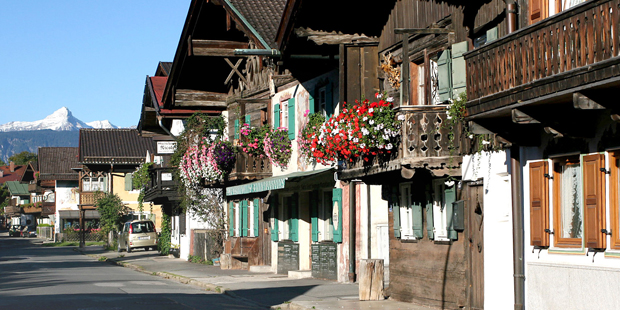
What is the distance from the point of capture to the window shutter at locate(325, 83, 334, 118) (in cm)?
2206

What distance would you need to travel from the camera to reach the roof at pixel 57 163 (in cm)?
8500

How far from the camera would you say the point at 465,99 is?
1414cm

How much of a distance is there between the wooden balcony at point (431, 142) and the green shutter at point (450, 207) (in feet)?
1.88

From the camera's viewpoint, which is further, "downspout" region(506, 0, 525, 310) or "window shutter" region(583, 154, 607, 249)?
"downspout" region(506, 0, 525, 310)

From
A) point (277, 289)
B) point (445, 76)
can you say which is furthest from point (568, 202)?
point (277, 289)

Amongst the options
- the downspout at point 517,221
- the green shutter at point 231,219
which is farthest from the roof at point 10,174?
the downspout at point 517,221

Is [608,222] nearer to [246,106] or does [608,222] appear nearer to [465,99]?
[465,99]

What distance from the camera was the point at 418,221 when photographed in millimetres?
16703

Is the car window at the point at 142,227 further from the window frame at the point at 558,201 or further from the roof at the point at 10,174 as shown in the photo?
the roof at the point at 10,174

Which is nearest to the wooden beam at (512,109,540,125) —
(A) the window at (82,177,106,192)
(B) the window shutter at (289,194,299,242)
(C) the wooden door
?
(C) the wooden door

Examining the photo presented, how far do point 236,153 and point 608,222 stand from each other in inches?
723

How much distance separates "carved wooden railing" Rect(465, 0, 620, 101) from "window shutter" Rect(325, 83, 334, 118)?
9.36 meters

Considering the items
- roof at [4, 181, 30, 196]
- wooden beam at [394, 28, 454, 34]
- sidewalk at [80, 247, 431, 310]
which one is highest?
roof at [4, 181, 30, 196]

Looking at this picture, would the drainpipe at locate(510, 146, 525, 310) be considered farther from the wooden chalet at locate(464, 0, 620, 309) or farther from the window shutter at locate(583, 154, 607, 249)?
the window shutter at locate(583, 154, 607, 249)
